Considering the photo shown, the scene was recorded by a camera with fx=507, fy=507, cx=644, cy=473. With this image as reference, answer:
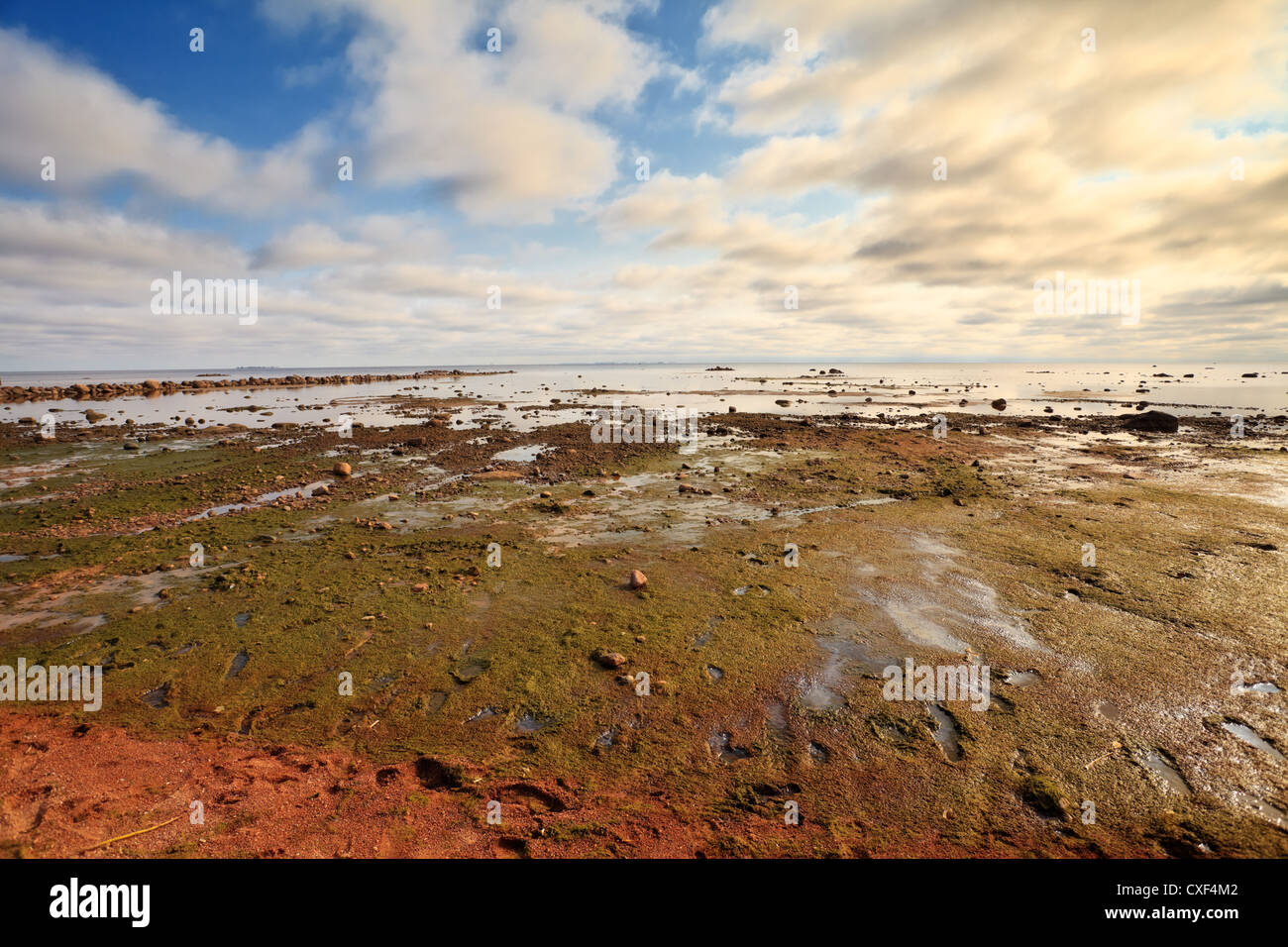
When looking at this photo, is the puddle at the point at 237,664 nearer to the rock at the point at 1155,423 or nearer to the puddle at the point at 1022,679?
the puddle at the point at 1022,679

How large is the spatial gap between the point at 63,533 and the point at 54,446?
21.1 m

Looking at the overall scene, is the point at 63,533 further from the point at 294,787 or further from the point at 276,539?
the point at 294,787

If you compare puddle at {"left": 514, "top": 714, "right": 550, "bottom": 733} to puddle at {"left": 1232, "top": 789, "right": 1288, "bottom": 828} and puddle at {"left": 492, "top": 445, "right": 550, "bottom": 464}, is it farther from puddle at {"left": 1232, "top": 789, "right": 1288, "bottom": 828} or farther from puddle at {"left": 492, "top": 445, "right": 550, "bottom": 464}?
puddle at {"left": 492, "top": 445, "right": 550, "bottom": 464}

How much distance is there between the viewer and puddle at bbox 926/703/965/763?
19.6ft

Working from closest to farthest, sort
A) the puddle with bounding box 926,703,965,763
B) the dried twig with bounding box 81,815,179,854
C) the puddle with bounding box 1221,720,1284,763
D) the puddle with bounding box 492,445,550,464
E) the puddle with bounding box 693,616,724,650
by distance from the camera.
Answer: the dried twig with bounding box 81,815,179,854 → the puddle with bounding box 1221,720,1284,763 → the puddle with bounding box 926,703,965,763 → the puddle with bounding box 693,616,724,650 → the puddle with bounding box 492,445,550,464

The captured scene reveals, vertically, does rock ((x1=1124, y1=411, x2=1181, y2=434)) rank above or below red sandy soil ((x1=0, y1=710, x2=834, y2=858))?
above

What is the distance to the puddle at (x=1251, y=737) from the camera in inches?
229

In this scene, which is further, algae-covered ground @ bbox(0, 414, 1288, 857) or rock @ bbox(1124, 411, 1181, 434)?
rock @ bbox(1124, 411, 1181, 434)

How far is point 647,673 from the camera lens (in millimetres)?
7652

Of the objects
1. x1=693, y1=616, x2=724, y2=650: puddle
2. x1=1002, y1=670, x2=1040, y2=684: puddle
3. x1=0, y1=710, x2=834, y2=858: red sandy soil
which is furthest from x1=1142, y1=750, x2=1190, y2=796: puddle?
x1=693, y1=616, x2=724, y2=650: puddle

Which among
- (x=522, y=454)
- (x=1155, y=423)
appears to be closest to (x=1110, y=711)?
(x=522, y=454)

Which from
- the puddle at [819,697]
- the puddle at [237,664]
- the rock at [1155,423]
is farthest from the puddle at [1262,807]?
the rock at [1155,423]

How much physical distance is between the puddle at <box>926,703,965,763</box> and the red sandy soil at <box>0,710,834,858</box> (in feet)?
7.64
